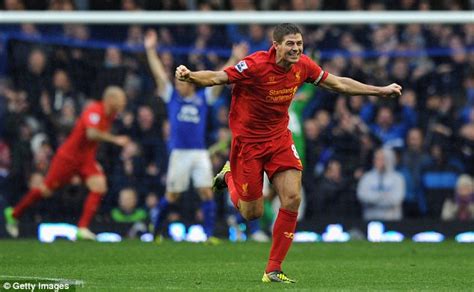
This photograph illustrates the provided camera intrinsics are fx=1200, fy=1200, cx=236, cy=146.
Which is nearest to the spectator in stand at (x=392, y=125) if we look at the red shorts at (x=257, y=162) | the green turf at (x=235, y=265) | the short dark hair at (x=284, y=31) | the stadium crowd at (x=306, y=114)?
the stadium crowd at (x=306, y=114)

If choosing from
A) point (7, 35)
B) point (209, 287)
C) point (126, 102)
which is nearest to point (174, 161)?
point (126, 102)

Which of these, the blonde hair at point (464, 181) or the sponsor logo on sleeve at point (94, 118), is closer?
the sponsor logo on sleeve at point (94, 118)

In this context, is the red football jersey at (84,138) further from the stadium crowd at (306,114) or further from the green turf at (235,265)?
the green turf at (235,265)

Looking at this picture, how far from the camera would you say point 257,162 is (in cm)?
1177

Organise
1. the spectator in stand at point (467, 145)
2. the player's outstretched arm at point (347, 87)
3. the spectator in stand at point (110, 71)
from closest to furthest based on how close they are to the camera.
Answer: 1. the player's outstretched arm at point (347, 87)
2. the spectator in stand at point (467, 145)
3. the spectator in stand at point (110, 71)

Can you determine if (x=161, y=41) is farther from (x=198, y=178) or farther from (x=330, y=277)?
(x=330, y=277)

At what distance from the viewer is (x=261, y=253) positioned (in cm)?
1520

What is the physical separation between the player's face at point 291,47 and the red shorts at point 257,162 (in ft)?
2.89

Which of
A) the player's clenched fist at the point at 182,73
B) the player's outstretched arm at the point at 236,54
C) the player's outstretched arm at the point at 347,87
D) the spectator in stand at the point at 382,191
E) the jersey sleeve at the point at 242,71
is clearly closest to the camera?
the player's clenched fist at the point at 182,73

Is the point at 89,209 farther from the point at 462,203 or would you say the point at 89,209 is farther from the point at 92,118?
the point at 462,203

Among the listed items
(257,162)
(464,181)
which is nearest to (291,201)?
(257,162)

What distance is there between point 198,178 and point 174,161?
0.47 meters

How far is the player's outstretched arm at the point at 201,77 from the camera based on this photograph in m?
10.6

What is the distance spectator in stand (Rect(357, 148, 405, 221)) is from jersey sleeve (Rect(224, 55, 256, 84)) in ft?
28.4
